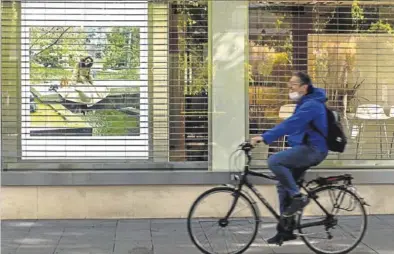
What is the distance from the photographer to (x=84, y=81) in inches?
329

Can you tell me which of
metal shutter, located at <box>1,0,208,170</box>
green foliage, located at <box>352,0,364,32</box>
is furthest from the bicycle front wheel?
green foliage, located at <box>352,0,364,32</box>

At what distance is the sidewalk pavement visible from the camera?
6.54 meters

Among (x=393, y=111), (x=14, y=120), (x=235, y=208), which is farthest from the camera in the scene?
(x=393, y=111)

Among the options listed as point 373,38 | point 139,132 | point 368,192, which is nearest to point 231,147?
point 139,132

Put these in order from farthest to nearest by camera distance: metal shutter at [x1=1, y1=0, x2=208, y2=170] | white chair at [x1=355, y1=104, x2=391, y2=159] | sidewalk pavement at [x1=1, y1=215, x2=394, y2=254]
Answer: white chair at [x1=355, y1=104, x2=391, y2=159]
metal shutter at [x1=1, y1=0, x2=208, y2=170]
sidewalk pavement at [x1=1, y1=215, x2=394, y2=254]

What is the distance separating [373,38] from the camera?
342 inches

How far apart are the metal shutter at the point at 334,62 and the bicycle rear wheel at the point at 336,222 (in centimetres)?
211

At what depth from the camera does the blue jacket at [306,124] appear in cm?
603

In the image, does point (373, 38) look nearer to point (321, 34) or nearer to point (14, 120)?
point (321, 34)

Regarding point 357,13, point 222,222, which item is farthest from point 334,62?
point 222,222

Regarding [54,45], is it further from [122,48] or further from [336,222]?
[336,222]

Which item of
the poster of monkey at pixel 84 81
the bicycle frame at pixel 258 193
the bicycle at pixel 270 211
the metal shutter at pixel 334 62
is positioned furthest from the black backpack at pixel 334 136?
the poster of monkey at pixel 84 81

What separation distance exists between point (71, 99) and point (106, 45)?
0.86 meters

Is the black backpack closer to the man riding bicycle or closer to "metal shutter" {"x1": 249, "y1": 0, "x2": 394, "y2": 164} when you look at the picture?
the man riding bicycle
